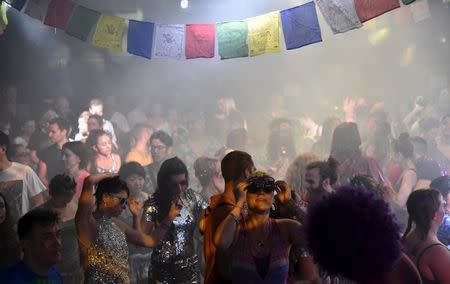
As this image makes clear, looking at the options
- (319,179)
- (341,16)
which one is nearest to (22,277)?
(319,179)

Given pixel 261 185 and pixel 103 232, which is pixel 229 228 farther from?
pixel 103 232

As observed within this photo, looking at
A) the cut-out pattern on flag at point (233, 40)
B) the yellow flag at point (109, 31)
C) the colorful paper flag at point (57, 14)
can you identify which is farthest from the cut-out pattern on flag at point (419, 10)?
the colorful paper flag at point (57, 14)

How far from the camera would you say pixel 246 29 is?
810 cm

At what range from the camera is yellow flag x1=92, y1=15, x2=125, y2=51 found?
8.38 metres

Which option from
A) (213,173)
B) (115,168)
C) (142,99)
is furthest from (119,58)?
(213,173)

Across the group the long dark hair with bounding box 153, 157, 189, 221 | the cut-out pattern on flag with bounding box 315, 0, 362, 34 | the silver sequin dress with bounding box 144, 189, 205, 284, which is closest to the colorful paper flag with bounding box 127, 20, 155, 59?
the cut-out pattern on flag with bounding box 315, 0, 362, 34

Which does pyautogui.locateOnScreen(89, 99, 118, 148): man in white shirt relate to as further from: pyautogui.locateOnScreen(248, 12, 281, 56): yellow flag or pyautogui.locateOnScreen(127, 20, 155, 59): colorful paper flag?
pyautogui.locateOnScreen(248, 12, 281, 56): yellow flag

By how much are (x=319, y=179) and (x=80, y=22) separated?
4831 millimetres

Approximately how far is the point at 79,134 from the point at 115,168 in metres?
1.96

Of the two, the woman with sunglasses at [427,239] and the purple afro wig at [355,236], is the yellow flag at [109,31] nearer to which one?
the woman with sunglasses at [427,239]

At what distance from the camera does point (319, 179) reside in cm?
511

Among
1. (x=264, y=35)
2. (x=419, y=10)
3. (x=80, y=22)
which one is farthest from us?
(x=419, y=10)

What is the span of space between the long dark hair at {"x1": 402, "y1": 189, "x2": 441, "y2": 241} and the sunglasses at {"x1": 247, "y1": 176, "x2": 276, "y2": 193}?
111cm

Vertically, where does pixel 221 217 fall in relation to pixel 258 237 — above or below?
above
